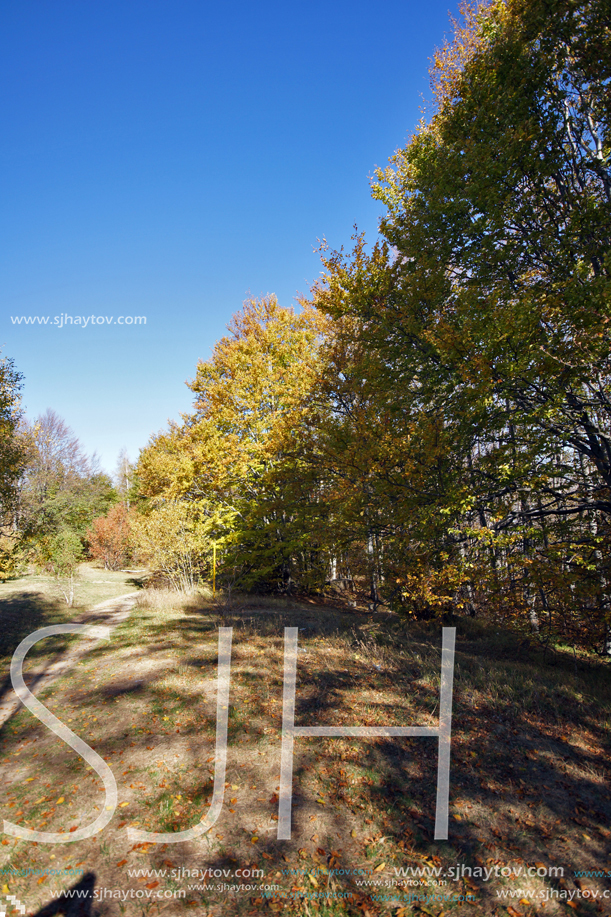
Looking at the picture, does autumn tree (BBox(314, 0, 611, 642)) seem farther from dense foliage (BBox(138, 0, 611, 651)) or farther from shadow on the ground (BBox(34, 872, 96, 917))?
shadow on the ground (BBox(34, 872, 96, 917))

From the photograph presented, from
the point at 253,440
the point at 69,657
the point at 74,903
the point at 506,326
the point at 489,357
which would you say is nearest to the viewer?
the point at 74,903

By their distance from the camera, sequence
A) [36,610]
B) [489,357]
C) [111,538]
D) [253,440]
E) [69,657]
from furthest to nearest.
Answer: [111,538]
[253,440]
[36,610]
[69,657]
[489,357]

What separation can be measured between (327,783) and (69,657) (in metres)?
6.58

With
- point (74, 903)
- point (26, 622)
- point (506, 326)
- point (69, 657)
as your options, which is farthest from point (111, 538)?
point (506, 326)

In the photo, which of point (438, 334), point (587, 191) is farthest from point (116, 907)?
point (587, 191)

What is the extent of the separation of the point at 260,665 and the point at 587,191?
1042 centimetres

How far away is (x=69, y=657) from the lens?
864cm

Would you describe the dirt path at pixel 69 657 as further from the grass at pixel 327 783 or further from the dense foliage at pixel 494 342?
the dense foliage at pixel 494 342

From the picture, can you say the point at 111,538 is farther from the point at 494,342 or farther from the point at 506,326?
the point at 506,326

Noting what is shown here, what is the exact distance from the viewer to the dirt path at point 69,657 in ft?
21.6

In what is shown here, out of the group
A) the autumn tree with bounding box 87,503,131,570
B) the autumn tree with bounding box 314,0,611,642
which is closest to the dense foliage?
the autumn tree with bounding box 314,0,611,642

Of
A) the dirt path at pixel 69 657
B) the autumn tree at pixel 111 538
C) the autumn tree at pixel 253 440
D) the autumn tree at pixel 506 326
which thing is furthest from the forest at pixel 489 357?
the autumn tree at pixel 111 538

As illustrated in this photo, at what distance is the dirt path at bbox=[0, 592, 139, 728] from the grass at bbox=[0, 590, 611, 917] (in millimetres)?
337

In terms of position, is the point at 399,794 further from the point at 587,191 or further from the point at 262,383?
the point at 262,383
